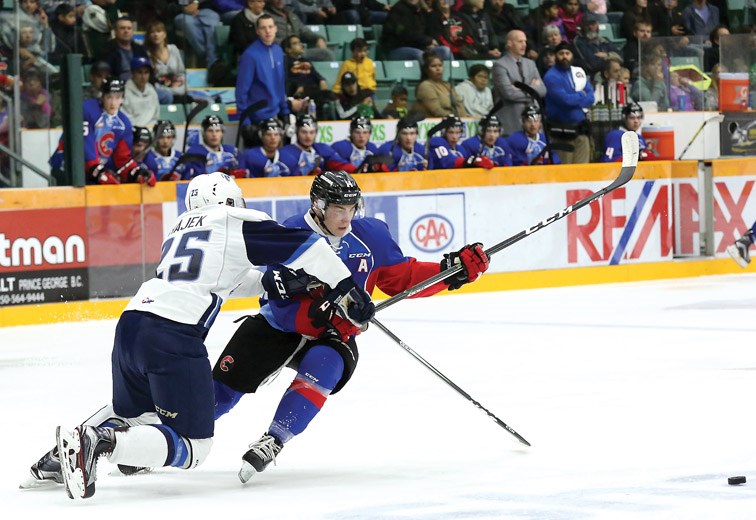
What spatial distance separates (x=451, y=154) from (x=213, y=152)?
1907mm

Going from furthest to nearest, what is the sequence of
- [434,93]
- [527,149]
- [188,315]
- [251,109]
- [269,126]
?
[527,149] < [434,93] < [251,109] < [269,126] < [188,315]

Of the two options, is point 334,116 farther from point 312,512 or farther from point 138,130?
point 312,512

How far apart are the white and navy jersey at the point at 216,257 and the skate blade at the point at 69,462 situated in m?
0.48

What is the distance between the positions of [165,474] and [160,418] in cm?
48

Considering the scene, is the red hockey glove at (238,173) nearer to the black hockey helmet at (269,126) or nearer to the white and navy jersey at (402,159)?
the black hockey helmet at (269,126)

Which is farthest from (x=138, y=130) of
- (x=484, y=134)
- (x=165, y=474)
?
(x=165, y=474)

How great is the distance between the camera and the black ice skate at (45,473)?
4609mm

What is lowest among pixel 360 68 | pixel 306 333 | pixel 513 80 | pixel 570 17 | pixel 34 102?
pixel 306 333

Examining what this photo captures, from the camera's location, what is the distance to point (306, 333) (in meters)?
4.96

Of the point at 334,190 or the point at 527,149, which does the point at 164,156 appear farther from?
the point at 334,190

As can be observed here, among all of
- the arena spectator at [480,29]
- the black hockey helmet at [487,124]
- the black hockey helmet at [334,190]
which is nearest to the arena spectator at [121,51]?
the black hockey helmet at [487,124]

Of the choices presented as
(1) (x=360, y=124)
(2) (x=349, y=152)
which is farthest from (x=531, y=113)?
(2) (x=349, y=152)

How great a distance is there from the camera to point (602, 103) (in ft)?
41.1

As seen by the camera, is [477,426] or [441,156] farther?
[441,156]
